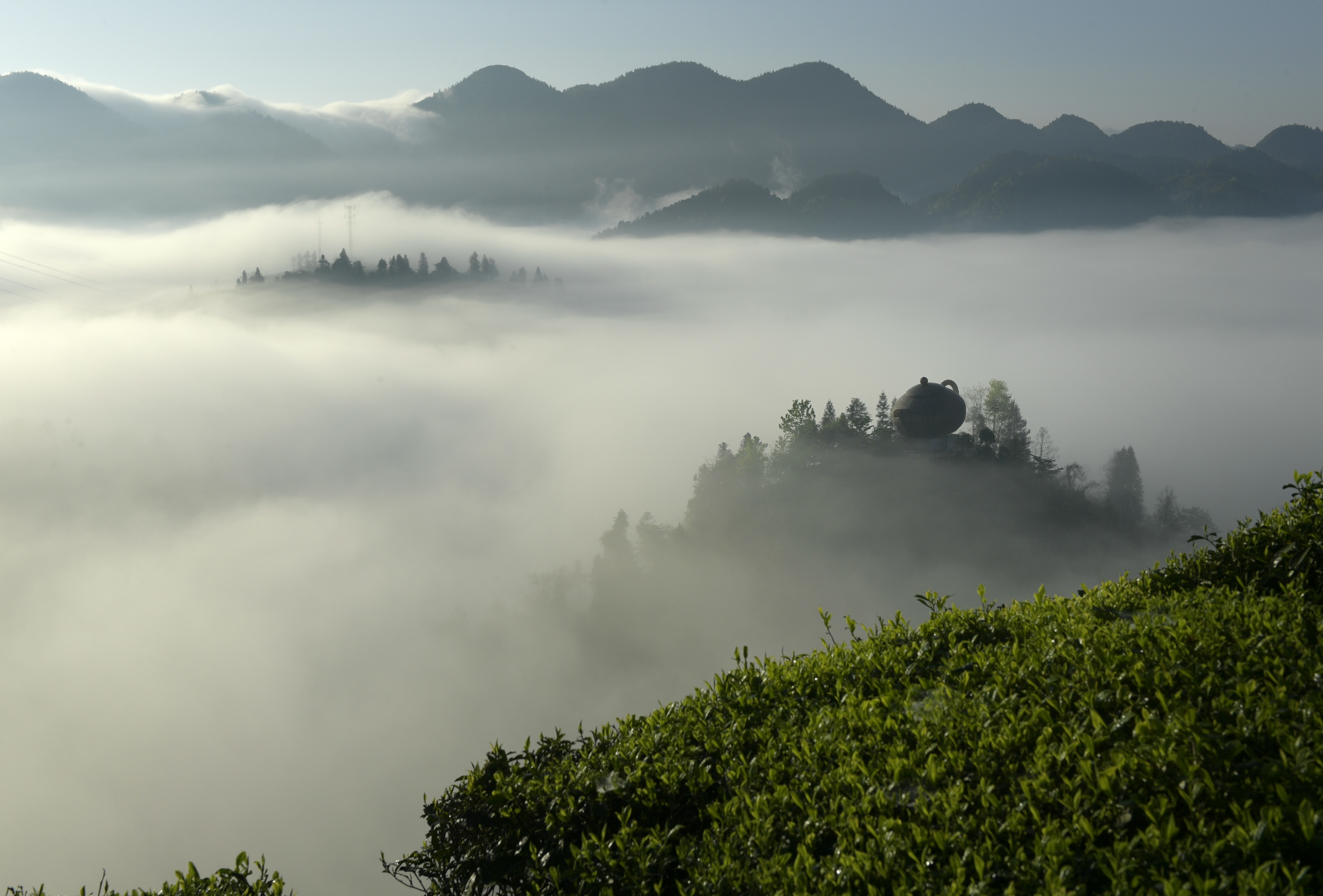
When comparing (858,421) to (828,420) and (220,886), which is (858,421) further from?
(220,886)

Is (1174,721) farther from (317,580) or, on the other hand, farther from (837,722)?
(317,580)

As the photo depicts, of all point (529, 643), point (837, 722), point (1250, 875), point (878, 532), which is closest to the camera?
point (1250, 875)

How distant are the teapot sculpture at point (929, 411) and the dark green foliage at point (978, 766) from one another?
191 ft

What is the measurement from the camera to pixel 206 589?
506 ft

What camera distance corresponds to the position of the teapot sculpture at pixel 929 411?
62.2m

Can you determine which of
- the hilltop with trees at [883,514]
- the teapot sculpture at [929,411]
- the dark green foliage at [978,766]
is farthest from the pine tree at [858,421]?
the dark green foliage at [978,766]

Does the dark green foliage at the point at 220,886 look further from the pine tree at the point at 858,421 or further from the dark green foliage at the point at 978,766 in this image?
the pine tree at the point at 858,421

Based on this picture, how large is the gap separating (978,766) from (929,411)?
6177cm

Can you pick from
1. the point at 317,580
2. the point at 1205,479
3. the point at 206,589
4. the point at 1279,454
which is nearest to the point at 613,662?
the point at 317,580

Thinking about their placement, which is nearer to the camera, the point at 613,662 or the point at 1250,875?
the point at 1250,875

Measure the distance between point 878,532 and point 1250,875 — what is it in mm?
67804

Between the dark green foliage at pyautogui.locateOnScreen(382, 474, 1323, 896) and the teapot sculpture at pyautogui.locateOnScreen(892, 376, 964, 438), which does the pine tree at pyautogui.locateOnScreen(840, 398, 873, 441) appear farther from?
the dark green foliage at pyautogui.locateOnScreen(382, 474, 1323, 896)

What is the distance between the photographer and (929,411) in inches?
2456

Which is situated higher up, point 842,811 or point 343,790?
point 842,811
